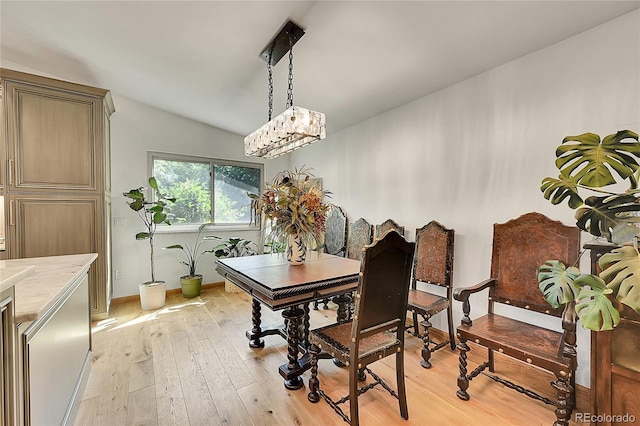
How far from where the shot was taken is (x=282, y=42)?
214 cm

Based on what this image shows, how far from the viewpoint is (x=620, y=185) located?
175 cm

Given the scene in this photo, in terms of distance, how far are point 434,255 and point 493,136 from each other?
1.19 meters

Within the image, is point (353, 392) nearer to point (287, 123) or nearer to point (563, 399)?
point (563, 399)

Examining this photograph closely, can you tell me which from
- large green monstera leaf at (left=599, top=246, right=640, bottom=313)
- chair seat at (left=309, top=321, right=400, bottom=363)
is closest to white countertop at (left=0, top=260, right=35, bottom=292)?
chair seat at (left=309, top=321, right=400, bottom=363)

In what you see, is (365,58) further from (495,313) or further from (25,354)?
(25,354)

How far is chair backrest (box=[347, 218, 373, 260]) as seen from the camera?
136 inches

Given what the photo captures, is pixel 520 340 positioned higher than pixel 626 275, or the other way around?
pixel 626 275

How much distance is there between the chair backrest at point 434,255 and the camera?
2.57 metres

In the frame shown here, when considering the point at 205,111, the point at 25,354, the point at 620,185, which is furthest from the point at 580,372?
the point at 205,111

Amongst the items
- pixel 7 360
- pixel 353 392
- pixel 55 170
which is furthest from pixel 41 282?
pixel 55 170

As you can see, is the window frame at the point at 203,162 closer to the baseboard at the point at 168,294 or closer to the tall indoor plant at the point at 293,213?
the baseboard at the point at 168,294

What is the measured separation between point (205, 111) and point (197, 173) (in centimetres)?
107

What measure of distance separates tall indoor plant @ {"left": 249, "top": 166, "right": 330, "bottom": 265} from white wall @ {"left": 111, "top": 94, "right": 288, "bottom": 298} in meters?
2.60

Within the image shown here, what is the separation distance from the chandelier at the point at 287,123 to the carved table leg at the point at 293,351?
51.7 inches
